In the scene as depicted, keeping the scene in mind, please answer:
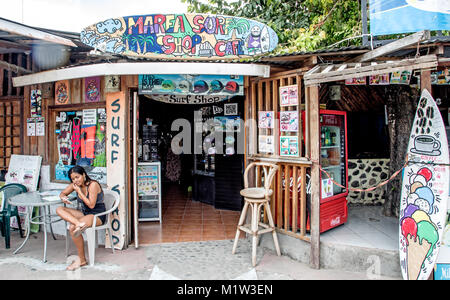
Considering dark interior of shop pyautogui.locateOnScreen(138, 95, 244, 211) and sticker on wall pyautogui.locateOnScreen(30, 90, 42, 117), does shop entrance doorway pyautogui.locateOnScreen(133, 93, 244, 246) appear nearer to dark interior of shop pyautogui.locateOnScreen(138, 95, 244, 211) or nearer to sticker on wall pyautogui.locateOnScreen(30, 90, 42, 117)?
dark interior of shop pyautogui.locateOnScreen(138, 95, 244, 211)

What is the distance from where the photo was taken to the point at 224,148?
7340mm

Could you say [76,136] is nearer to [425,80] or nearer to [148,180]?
[148,180]

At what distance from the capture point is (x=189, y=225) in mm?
6094

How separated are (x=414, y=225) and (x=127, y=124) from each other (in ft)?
14.5

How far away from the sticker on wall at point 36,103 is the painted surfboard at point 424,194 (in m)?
6.50

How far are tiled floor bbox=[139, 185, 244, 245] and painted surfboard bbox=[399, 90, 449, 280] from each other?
2841 millimetres

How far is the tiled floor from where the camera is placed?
5406 mm

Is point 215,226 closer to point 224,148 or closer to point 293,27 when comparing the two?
point 224,148

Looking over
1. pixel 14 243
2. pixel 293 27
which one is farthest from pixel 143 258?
pixel 293 27

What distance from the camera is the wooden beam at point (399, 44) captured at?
324 cm

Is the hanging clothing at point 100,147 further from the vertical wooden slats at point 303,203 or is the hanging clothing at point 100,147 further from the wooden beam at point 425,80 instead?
the wooden beam at point 425,80

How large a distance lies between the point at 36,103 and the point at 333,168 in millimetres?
5865

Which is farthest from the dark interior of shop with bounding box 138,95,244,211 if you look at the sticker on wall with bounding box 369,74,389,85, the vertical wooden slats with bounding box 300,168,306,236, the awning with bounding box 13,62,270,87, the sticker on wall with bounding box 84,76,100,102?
→ the sticker on wall with bounding box 369,74,389,85

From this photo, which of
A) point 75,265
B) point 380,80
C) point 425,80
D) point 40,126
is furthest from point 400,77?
point 40,126
